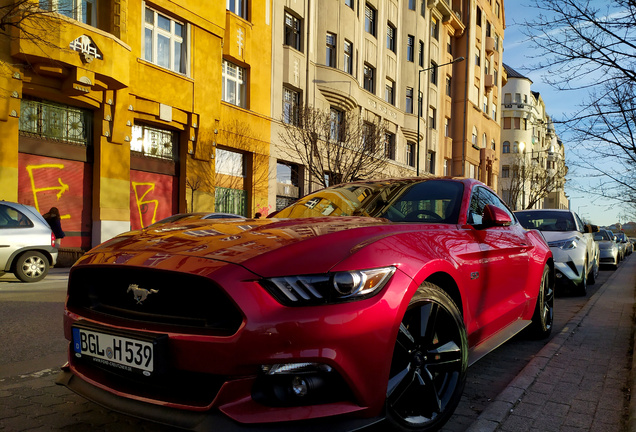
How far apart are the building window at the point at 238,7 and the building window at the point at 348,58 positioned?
21.2 feet

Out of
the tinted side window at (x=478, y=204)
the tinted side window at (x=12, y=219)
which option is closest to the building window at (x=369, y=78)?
the tinted side window at (x=12, y=219)

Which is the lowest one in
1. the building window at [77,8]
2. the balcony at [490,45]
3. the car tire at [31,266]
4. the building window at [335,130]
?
the car tire at [31,266]

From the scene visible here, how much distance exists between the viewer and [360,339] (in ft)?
7.13

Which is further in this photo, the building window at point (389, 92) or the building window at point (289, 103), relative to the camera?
the building window at point (389, 92)

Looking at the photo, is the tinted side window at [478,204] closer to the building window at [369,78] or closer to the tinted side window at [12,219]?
the tinted side window at [12,219]

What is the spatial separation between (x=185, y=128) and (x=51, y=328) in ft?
40.9

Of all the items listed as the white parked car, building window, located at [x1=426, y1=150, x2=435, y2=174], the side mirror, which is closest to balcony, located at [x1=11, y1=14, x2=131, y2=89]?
the white parked car

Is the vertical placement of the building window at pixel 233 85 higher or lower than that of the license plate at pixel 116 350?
higher

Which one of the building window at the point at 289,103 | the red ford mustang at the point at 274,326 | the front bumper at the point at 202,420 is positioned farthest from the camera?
the building window at the point at 289,103

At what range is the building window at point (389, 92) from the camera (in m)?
29.6

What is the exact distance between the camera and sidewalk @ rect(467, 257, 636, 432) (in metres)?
2.88

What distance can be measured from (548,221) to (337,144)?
9949 millimetres

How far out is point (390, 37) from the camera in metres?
30.0

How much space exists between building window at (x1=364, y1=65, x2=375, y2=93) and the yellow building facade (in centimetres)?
811
